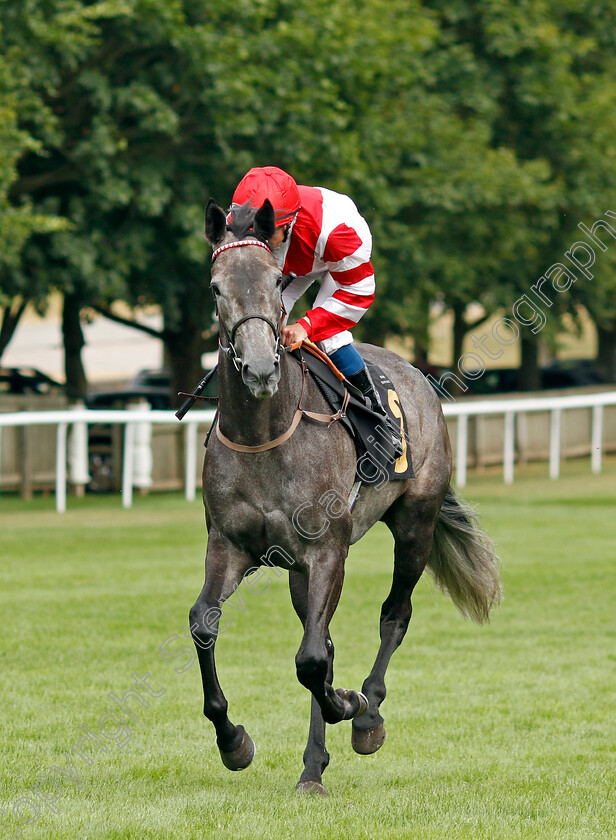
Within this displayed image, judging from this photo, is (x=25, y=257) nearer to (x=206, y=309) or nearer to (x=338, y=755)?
(x=206, y=309)

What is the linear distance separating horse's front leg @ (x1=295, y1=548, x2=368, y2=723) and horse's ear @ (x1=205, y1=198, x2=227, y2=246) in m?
1.31

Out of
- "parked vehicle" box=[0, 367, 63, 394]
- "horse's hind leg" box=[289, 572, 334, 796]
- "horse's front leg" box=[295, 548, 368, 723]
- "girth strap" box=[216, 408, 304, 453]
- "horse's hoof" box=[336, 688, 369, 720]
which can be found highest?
"girth strap" box=[216, 408, 304, 453]

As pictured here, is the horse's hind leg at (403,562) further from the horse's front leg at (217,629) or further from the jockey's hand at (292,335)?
the jockey's hand at (292,335)

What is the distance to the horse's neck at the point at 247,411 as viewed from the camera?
499cm

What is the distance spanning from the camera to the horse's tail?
6.76 metres

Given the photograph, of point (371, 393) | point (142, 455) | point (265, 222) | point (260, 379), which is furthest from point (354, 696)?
point (142, 455)

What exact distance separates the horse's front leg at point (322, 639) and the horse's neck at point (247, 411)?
54 cm

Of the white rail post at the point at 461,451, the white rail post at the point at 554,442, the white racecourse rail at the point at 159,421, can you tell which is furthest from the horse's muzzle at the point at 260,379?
the white rail post at the point at 554,442

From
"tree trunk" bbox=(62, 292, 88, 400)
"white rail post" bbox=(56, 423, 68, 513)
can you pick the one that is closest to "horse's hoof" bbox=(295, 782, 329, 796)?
"white rail post" bbox=(56, 423, 68, 513)

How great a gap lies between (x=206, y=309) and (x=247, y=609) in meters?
11.0

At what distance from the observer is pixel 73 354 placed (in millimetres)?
22656

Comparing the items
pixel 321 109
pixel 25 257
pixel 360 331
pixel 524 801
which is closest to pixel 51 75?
pixel 25 257

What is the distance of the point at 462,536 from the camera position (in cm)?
683

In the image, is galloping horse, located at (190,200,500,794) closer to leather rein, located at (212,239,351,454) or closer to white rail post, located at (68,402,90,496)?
leather rein, located at (212,239,351,454)
